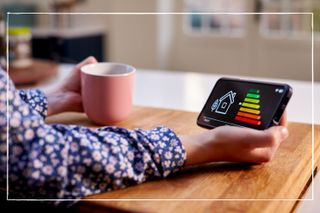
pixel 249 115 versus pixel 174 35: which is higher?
pixel 249 115

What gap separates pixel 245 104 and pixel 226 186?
92mm

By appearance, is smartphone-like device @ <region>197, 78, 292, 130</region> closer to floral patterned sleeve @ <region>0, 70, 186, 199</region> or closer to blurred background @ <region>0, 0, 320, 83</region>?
floral patterned sleeve @ <region>0, 70, 186, 199</region>

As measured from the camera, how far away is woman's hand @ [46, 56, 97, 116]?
2.35ft

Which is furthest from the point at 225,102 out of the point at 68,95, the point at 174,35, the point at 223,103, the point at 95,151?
the point at 174,35

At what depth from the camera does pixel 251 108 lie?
0.53 m

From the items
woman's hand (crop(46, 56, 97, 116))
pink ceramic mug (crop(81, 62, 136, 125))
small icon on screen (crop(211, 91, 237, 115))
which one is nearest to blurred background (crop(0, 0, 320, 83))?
woman's hand (crop(46, 56, 97, 116))

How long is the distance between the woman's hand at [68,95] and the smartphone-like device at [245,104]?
21cm

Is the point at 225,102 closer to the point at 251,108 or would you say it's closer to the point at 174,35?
the point at 251,108

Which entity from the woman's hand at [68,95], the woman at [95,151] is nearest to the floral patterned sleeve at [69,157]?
the woman at [95,151]

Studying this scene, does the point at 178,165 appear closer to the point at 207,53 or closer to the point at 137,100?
the point at 137,100

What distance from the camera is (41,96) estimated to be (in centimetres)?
73

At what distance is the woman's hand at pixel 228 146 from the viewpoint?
54 cm

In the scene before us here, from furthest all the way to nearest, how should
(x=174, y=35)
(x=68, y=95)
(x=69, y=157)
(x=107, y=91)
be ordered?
1. (x=174, y=35)
2. (x=68, y=95)
3. (x=107, y=91)
4. (x=69, y=157)

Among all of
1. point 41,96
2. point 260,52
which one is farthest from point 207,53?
point 41,96
